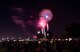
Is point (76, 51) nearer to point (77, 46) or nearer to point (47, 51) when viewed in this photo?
point (77, 46)

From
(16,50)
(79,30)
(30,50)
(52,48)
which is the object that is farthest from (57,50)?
(79,30)

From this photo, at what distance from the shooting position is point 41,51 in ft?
59.1

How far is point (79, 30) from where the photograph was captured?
76.6 metres

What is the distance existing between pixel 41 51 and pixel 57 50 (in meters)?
3.87

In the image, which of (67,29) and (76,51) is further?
(67,29)

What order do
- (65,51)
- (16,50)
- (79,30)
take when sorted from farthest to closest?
(79,30) < (65,51) < (16,50)

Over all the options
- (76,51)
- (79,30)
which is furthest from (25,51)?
(79,30)

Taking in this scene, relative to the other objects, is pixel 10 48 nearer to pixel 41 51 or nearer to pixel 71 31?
pixel 41 51

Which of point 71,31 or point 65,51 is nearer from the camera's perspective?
point 65,51

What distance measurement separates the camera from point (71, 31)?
7956 centimetres

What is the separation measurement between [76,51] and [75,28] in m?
59.3

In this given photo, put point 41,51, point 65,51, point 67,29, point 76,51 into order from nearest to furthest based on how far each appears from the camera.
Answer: point 41,51 → point 76,51 → point 65,51 → point 67,29

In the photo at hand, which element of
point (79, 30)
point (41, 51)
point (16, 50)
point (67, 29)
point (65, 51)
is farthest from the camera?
point (67, 29)

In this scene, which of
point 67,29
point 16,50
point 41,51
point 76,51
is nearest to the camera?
point 41,51
